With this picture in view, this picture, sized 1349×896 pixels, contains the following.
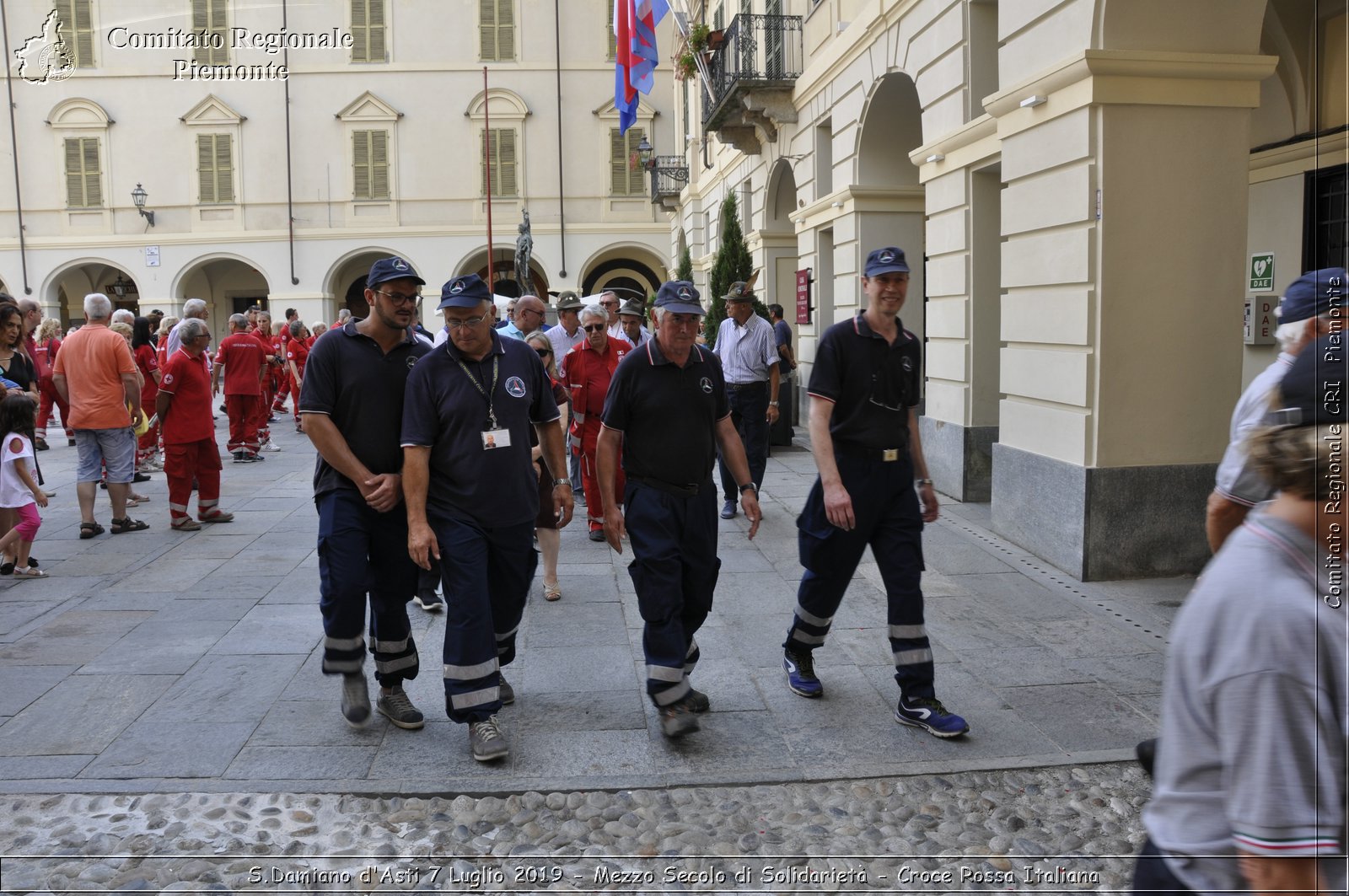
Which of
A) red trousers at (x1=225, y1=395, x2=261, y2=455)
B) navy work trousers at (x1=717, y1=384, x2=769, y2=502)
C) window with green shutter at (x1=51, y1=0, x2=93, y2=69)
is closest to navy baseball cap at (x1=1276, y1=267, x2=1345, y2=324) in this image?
navy work trousers at (x1=717, y1=384, x2=769, y2=502)

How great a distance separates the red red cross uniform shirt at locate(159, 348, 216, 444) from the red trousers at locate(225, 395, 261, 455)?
13.7 feet

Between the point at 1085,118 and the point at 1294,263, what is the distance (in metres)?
3.86

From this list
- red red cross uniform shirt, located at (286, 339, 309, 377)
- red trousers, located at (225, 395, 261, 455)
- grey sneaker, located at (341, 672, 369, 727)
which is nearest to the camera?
grey sneaker, located at (341, 672, 369, 727)

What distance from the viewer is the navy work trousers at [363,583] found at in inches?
181

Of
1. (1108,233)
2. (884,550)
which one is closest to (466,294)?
(884,550)

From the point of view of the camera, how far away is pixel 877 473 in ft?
15.7

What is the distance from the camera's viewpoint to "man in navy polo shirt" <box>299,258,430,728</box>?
4543 millimetres

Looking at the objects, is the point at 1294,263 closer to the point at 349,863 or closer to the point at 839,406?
the point at 839,406

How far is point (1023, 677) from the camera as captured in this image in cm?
541

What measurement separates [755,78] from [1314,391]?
51.1 ft

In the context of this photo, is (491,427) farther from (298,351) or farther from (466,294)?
(298,351)

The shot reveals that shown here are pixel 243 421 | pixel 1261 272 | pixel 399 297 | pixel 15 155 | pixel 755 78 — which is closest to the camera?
pixel 399 297

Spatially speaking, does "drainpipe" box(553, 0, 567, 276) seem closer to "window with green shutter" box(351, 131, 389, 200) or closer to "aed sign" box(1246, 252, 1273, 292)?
"window with green shutter" box(351, 131, 389, 200)

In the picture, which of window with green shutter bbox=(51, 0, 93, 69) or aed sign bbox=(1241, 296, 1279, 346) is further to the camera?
window with green shutter bbox=(51, 0, 93, 69)
